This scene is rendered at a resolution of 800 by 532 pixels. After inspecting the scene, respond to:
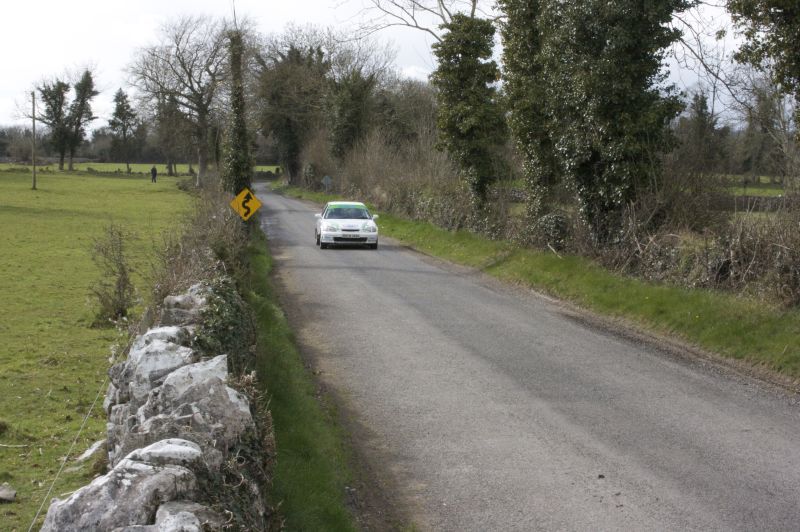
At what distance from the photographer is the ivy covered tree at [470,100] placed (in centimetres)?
2898

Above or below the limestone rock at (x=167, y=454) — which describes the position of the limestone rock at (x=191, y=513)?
below

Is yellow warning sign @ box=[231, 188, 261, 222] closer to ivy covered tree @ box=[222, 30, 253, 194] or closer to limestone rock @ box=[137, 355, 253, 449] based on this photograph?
ivy covered tree @ box=[222, 30, 253, 194]

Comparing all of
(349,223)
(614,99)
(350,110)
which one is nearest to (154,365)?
(614,99)

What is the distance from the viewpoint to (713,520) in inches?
255

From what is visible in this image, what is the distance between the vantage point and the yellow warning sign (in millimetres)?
22688

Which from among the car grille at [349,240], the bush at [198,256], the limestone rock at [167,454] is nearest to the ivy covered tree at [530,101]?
the car grille at [349,240]

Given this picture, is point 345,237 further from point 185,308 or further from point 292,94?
point 292,94

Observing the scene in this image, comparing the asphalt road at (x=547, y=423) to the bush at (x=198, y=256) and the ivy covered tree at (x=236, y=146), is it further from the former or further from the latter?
the ivy covered tree at (x=236, y=146)

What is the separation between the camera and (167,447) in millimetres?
4234

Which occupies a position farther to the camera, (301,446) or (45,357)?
(45,357)

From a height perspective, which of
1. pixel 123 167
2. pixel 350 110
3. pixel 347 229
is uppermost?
pixel 350 110

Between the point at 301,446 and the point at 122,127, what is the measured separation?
123 m

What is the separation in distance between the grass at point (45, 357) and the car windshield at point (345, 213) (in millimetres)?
6476

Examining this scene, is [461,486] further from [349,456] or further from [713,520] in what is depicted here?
[713,520]
